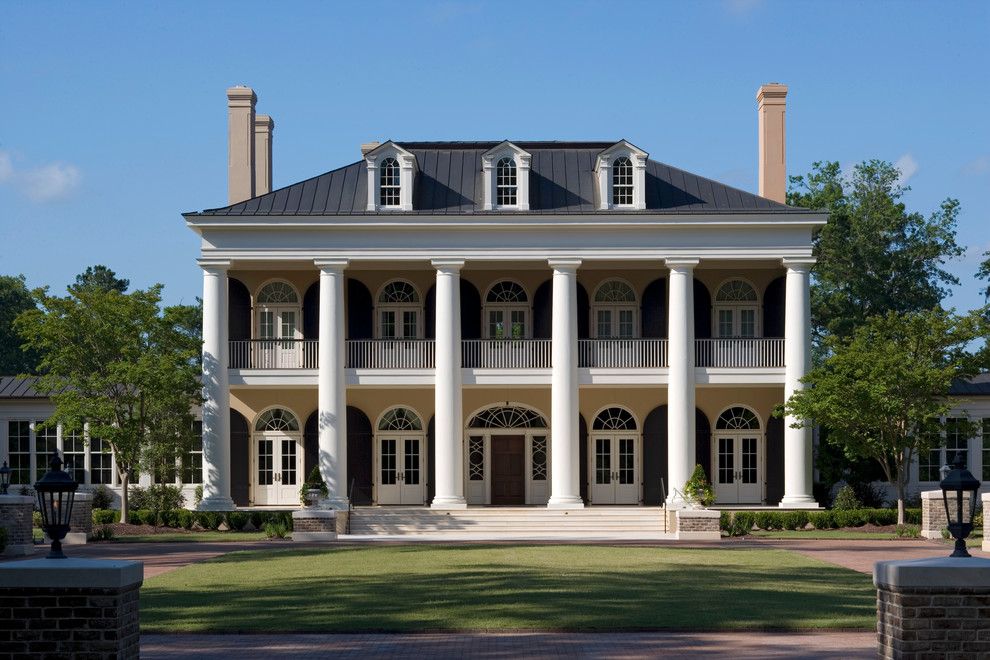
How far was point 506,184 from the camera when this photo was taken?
41.1 metres

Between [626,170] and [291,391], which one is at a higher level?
[626,170]

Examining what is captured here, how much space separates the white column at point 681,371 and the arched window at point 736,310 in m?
2.72

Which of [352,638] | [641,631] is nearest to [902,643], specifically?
[641,631]

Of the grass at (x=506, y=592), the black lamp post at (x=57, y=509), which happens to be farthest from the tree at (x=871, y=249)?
the black lamp post at (x=57, y=509)

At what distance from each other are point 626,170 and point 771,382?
7.57 m

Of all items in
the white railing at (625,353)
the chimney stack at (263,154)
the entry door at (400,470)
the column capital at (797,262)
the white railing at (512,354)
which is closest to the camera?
the column capital at (797,262)

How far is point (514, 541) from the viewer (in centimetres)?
3375

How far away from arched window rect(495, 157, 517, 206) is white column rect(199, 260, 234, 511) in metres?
8.28

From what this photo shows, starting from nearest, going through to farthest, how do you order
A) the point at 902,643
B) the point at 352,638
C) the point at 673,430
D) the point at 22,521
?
the point at 902,643, the point at 352,638, the point at 22,521, the point at 673,430

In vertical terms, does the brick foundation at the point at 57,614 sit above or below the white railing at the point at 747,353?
below

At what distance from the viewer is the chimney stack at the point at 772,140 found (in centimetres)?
4281

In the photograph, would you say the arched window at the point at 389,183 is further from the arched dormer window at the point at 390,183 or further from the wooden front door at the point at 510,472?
the wooden front door at the point at 510,472

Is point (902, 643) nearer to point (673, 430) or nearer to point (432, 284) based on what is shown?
point (673, 430)

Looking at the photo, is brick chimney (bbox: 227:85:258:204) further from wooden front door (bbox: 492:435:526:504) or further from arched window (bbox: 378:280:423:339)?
wooden front door (bbox: 492:435:526:504)
